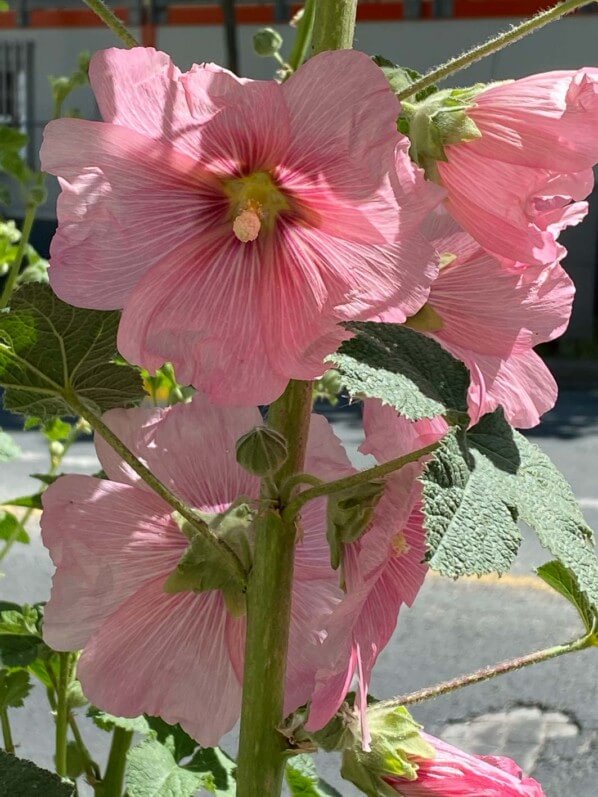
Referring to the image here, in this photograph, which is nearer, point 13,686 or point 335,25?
point 335,25

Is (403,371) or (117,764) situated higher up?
(403,371)

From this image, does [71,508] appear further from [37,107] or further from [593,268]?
[37,107]

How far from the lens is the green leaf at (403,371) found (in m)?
0.53

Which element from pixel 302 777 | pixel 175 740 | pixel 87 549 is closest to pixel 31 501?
pixel 175 740

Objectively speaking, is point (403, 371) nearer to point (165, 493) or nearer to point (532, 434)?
point (165, 493)

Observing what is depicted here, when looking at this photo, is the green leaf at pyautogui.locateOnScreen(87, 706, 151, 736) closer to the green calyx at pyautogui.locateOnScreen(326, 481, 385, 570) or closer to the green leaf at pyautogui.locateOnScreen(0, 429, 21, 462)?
the green leaf at pyautogui.locateOnScreen(0, 429, 21, 462)

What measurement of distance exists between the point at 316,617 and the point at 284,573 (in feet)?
0.29

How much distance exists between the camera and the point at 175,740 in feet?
3.25

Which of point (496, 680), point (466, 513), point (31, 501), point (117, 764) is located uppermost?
point (466, 513)

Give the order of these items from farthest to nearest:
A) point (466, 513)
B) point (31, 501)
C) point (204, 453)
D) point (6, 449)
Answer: point (31, 501) → point (6, 449) → point (204, 453) → point (466, 513)

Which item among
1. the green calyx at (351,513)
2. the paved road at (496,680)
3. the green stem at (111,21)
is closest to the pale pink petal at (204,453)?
the green calyx at (351,513)

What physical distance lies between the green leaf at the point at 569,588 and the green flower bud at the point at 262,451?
23 centimetres

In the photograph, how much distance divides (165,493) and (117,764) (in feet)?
1.59

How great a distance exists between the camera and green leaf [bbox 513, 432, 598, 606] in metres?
0.57
